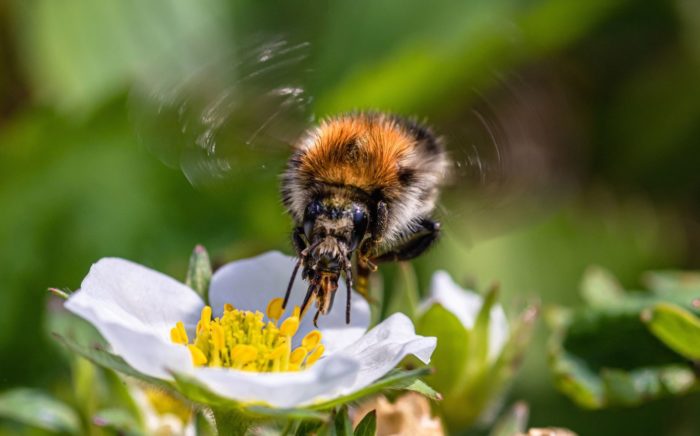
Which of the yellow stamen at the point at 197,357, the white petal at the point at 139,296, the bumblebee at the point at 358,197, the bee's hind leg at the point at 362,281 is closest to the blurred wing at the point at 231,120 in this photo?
the bumblebee at the point at 358,197

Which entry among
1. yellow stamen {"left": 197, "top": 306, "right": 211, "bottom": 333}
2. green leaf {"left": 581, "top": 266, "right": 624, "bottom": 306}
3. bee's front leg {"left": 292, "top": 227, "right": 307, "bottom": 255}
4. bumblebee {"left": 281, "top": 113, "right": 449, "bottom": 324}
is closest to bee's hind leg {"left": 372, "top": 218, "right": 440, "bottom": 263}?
bumblebee {"left": 281, "top": 113, "right": 449, "bottom": 324}

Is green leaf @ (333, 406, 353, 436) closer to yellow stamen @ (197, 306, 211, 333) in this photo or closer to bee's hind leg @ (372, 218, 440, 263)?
yellow stamen @ (197, 306, 211, 333)

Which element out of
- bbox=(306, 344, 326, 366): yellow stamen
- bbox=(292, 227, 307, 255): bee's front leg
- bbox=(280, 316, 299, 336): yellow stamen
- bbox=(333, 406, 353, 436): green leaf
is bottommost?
bbox=(333, 406, 353, 436): green leaf

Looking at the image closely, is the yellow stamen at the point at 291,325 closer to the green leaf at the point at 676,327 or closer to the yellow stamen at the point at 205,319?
the yellow stamen at the point at 205,319

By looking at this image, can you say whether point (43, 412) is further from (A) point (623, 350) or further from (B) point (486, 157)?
(A) point (623, 350)

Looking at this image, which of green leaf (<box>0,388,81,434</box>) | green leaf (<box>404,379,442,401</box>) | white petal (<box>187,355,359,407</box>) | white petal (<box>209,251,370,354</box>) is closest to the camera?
white petal (<box>187,355,359,407</box>)

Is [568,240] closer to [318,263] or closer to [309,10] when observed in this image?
[309,10]
